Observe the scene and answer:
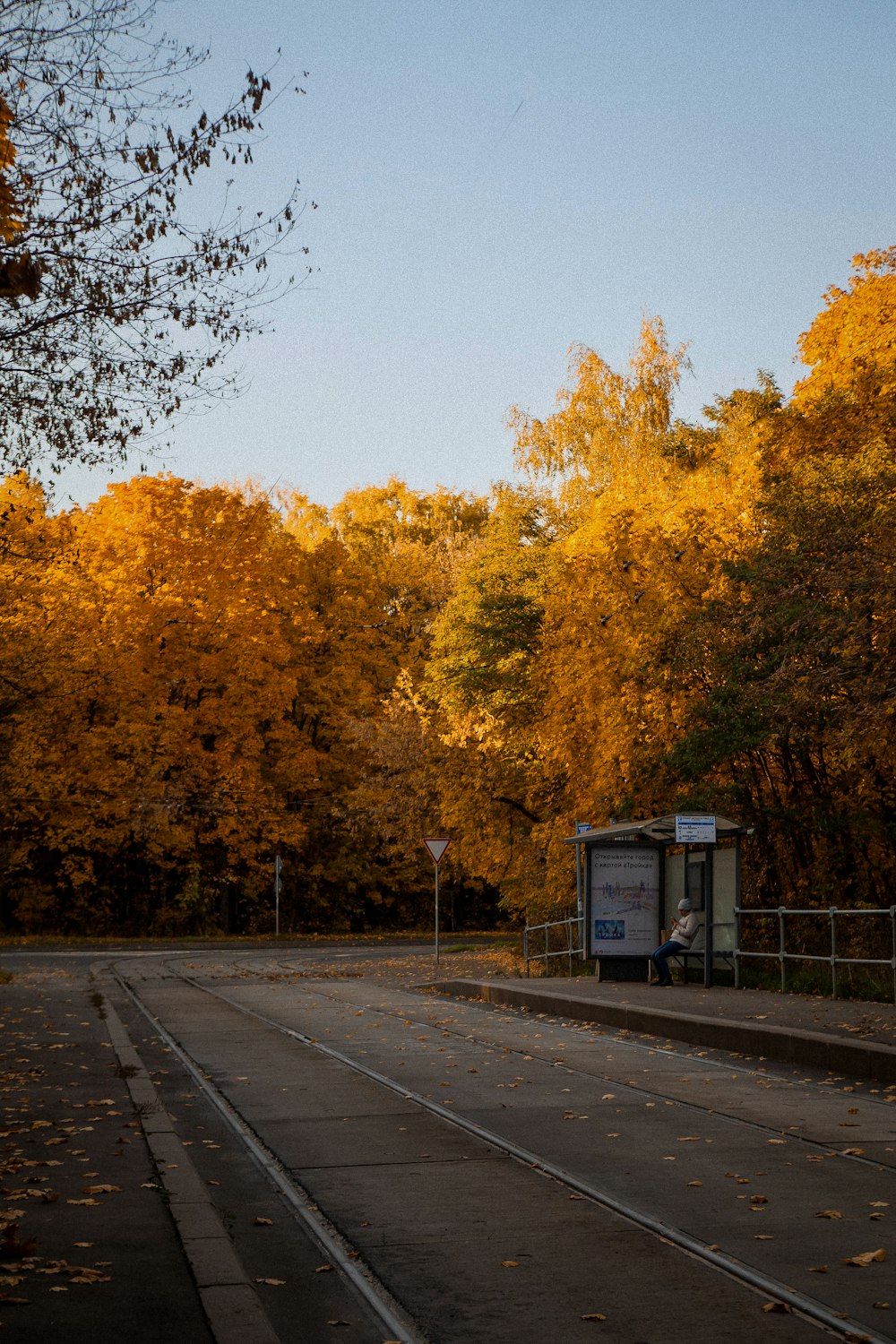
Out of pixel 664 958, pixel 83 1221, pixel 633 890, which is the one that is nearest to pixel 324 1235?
pixel 83 1221

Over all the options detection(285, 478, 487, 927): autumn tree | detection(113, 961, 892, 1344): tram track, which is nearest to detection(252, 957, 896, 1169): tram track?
detection(113, 961, 892, 1344): tram track

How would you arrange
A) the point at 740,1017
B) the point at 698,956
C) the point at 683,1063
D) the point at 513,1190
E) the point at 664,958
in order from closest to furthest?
the point at 513,1190
the point at 683,1063
the point at 740,1017
the point at 664,958
the point at 698,956

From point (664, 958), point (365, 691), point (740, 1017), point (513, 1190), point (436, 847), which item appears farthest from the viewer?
point (365, 691)

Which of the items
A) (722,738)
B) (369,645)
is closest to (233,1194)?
(722,738)

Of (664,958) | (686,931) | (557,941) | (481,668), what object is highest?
(481,668)

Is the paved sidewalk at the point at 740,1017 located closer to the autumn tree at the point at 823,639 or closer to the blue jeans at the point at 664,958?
the blue jeans at the point at 664,958

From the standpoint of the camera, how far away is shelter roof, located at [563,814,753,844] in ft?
70.5

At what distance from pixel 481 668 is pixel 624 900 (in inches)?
657

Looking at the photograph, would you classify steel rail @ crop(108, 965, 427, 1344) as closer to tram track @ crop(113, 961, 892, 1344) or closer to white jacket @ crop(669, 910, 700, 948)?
tram track @ crop(113, 961, 892, 1344)

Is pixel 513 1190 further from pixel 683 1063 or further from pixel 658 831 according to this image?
pixel 658 831

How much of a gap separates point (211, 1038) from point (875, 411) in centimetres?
1687

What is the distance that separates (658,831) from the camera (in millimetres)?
22797

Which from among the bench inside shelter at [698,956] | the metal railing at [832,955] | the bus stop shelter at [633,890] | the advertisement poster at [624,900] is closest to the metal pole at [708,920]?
the bench inside shelter at [698,956]

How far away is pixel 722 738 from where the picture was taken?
82.6ft
